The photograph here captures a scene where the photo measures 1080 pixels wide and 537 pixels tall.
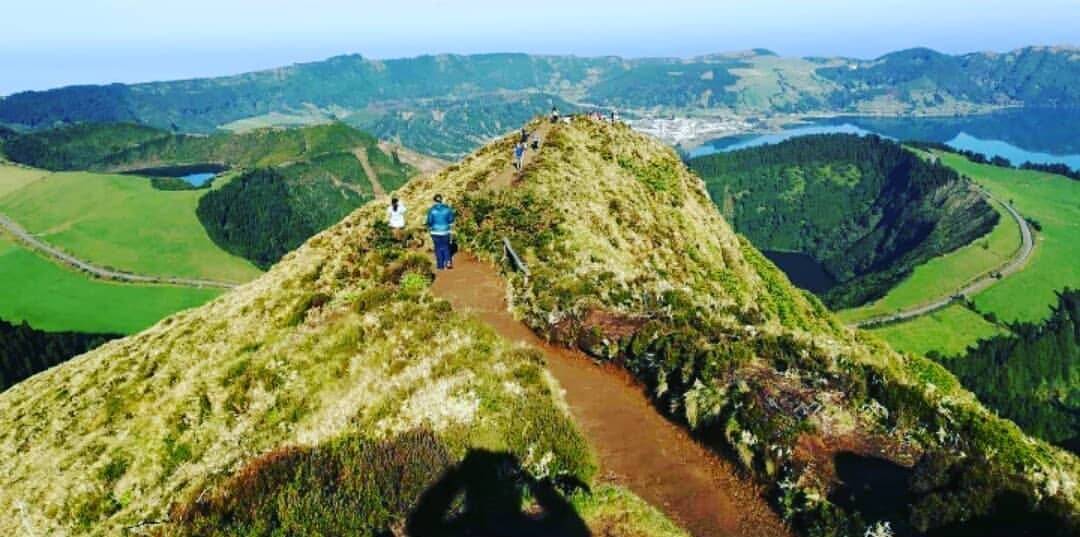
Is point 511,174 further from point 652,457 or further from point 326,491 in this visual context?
point 326,491

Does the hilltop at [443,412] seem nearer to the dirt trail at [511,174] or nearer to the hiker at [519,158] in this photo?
the dirt trail at [511,174]

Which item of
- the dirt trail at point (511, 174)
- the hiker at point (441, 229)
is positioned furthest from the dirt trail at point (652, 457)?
the dirt trail at point (511, 174)

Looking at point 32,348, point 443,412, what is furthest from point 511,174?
point 32,348

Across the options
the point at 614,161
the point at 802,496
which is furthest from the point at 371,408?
Result: the point at 614,161

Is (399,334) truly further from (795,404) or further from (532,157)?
(532,157)

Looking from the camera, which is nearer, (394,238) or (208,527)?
(208,527)
